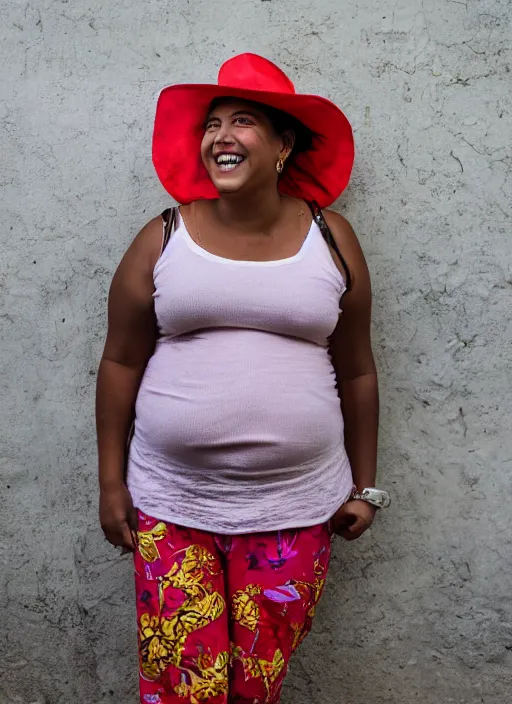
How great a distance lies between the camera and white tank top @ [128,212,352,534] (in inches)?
91.7

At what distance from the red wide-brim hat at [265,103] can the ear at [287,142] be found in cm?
5

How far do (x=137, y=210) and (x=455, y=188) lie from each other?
42.0 inches

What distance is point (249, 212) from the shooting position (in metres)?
2.47

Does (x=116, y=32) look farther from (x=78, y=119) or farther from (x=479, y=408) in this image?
(x=479, y=408)

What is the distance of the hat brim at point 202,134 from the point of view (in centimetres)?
246

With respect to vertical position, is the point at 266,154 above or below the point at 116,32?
below

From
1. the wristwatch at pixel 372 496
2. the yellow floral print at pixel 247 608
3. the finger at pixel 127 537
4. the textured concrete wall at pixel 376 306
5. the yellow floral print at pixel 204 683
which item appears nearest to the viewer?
the yellow floral print at pixel 204 683

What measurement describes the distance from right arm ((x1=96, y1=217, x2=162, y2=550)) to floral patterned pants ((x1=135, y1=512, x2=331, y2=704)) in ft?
0.39

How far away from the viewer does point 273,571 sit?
7.86ft

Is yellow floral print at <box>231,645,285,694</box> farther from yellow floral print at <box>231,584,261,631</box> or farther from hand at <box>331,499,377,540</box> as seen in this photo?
hand at <box>331,499,377,540</box>

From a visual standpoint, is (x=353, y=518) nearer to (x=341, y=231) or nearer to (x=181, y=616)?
(x=181, y=616)

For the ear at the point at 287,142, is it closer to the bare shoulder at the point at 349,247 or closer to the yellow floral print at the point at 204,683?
the bare shoulder at the point at 349,247

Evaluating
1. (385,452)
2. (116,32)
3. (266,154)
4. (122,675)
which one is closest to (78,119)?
(116,32)

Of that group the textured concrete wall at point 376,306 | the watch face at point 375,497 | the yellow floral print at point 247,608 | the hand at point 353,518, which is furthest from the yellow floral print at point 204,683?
the textured concrete wall at point 376,306
